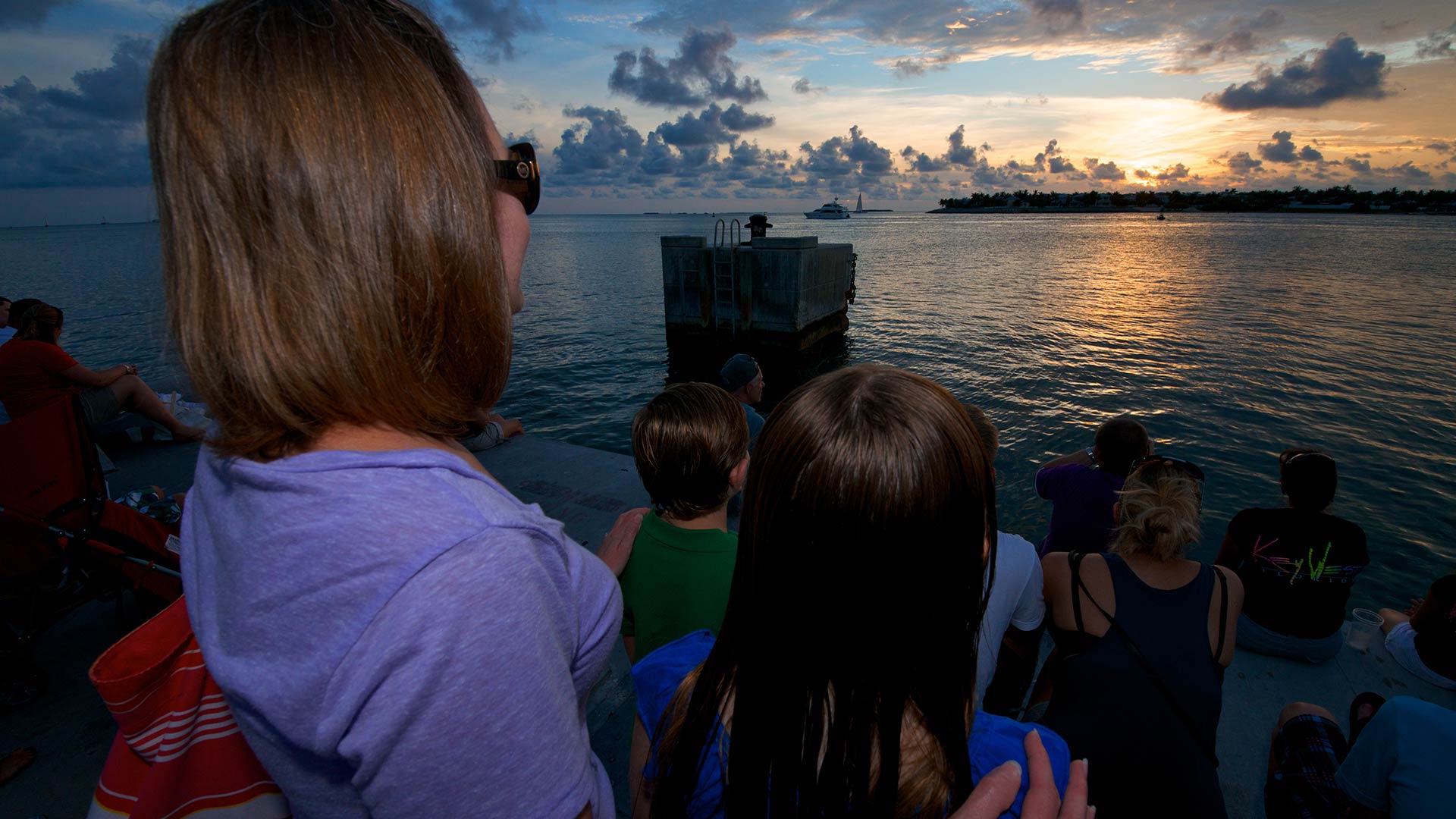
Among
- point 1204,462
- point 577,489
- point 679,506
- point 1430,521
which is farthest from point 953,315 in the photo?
point 679,506

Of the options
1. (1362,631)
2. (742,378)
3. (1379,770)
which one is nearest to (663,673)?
(1379,770)

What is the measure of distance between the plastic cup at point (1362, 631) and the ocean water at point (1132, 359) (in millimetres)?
4452

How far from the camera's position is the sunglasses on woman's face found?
1.09m

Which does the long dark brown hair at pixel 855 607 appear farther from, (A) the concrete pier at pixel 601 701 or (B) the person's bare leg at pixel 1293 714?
(B) the person's bare leg at pixel 1293 714

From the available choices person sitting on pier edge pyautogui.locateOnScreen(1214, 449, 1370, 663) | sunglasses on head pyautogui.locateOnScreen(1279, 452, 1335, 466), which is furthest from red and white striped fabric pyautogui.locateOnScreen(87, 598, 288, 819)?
sunglasses on head pyautogui.locateOnScreen(1279, 452, 1335, 466)

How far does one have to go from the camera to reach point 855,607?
113 cm

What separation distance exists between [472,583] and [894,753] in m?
0.87

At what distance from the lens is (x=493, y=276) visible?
3.15 feet

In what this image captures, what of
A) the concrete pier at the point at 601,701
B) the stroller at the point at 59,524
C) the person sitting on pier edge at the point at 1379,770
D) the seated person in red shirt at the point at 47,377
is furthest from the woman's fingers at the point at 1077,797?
the seated person in red shirt at the point at 47,377

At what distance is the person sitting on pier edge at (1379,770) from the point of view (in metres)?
2.05

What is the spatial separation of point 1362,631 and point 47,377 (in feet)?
37.0

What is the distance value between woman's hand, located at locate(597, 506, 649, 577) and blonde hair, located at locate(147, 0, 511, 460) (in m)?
1.60

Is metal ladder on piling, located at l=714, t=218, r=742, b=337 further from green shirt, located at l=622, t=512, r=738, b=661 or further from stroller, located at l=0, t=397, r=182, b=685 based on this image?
green shirt, located at l=622, t=512, r=738, b=661

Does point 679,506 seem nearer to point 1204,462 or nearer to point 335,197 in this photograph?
Answer: point 335,197
